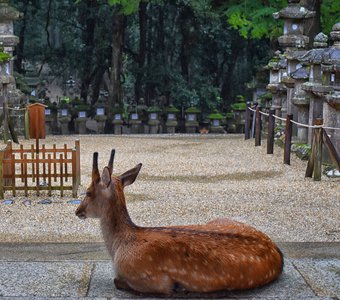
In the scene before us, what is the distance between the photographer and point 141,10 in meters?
20.3

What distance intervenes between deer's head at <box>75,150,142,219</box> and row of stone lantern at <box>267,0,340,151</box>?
20.4 feet

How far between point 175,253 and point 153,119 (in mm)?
15100

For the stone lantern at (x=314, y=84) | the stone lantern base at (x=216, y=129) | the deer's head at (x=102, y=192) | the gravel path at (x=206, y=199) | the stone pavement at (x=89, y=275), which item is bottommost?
the stone lantern base at (x=216, y=129)

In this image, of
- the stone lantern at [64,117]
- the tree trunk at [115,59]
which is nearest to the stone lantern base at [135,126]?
the tree trunk at [115,59]

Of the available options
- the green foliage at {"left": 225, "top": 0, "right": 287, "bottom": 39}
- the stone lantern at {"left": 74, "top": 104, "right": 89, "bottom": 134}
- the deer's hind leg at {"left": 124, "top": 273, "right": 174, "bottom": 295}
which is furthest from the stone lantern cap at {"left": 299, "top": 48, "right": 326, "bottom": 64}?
the stone lantern at {"left": 74, "top": 104, "right": 89, "bottom": 134}

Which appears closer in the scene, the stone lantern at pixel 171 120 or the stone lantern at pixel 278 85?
the stone lantern at pixel 278 85

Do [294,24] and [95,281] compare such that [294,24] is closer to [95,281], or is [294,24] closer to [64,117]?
[64,117]

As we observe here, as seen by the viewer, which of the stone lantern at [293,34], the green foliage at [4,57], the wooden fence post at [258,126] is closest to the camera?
the stone lantern at [293,34]

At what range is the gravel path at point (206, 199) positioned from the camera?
689cm

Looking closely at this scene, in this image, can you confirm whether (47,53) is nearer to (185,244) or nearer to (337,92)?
(337,92)

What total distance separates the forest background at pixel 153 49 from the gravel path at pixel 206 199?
6881 mm

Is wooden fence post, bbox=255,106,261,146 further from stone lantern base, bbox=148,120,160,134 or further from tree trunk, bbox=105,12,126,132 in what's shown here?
tree trunk, bbox=105,12,126,132

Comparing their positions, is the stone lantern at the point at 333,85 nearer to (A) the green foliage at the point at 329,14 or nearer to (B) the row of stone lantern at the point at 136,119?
(A) the green foliage at the point at 329,14

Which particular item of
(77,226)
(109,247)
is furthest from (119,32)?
(109,247)
